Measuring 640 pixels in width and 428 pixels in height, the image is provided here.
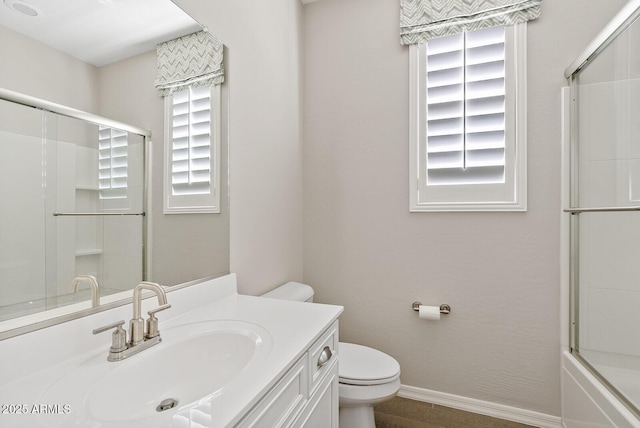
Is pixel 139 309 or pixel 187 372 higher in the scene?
pixel 139 309

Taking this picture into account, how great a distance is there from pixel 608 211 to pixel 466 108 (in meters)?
0.84

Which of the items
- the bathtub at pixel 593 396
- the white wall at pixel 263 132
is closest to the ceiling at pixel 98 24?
the white wall at pixel 263 132

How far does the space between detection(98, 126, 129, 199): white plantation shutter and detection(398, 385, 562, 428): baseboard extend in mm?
1885

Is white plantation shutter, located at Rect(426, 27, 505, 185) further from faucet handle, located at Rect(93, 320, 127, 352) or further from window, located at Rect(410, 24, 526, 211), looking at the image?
faucet handle, located at Rect(93, 320, 127, 352)

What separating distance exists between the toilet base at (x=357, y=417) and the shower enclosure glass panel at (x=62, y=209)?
1112 millimetres

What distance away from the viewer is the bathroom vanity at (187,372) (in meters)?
0.58

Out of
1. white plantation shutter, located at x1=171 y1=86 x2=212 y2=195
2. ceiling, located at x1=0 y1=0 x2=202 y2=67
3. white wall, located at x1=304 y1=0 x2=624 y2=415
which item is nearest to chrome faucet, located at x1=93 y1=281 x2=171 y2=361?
white plantation shutter, located at x1=171 y1=86 x2=212 y2=195

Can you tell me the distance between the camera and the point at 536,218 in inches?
65.1

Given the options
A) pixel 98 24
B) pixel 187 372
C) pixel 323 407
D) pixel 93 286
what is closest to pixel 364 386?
pixel 323 407

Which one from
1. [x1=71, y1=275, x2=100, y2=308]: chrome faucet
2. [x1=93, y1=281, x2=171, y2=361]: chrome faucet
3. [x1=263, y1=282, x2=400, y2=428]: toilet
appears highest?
[x1=71, y1=275, x2=100, y2=308]: chrome faucet

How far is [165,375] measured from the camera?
0.83 m

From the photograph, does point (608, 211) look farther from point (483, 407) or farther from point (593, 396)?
point (483, 407)

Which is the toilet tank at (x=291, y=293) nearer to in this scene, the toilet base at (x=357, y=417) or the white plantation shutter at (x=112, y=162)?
the toilet base at (x=357, y=417)

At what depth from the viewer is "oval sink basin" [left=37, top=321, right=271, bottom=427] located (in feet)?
2.05
